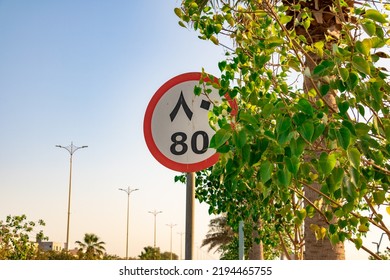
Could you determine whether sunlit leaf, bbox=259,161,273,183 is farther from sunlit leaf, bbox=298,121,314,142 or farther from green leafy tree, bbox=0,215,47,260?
green leafy tree, bbox=0,215,47,260

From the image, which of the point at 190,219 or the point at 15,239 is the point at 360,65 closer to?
the point at 190,219

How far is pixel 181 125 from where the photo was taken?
13.1ft

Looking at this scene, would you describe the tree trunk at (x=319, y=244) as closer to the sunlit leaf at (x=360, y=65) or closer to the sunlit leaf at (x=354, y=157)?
the sunlit leaf at (x=360, y=65)

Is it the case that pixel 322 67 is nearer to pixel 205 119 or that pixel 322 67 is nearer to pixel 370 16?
pixel 370 16

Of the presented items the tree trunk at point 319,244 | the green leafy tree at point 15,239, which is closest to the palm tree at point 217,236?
the green leafy tree at point 15,239

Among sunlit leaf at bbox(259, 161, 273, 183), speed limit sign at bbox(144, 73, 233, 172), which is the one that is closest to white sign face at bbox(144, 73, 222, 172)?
speed limit sign at bbox(144, 73, 233, 172)

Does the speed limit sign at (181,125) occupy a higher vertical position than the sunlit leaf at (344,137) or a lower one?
higher

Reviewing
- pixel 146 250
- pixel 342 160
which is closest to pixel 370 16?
pixel 342 160

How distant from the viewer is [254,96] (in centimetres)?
367

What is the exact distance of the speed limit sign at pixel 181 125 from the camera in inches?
153

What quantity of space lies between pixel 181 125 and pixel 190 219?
0.69 m

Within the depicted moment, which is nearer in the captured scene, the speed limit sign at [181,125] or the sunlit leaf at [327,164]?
the sunlit leaf at [327,164]

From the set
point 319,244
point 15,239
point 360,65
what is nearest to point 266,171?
point 360,65

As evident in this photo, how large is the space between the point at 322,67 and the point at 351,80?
0.20 meters
